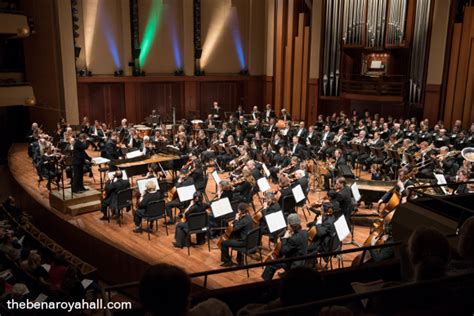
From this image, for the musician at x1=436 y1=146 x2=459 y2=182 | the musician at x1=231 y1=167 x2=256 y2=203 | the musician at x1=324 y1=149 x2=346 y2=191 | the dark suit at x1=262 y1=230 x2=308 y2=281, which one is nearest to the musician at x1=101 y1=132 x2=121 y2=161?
the musician at x1=231 y1=167 x2=256 y2=203

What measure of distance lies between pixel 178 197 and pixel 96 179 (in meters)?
4.85

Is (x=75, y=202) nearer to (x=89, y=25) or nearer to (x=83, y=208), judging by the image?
(x=83, y=208)

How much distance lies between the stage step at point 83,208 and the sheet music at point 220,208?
4117 mm

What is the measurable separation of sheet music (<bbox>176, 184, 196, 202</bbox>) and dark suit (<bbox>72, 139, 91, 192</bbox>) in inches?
122

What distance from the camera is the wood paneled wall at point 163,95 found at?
67.1ft

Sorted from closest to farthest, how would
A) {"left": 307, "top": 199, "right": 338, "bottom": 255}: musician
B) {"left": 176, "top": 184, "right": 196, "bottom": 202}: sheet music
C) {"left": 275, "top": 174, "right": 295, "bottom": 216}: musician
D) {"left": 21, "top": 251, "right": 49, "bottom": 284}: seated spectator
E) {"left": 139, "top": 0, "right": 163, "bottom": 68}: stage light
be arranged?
{"left": 21, "top": 251, "right": 49, "bottom": 284}: seated spectator
{"left": 307, "top": 199, "right": 338, "bottom": 255}: musician
{"left": 275, "top": 174, "right": 295, "bottom": 216}: musician
{"left": 176, "top": 184, "right": 196, "bottom": 202}: sheet music
{"left": 139, "top": 0, "right": 163, "bottom": 68}: stage light

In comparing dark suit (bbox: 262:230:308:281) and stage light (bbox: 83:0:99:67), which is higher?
stage light (bbox: 83:0:99:67)

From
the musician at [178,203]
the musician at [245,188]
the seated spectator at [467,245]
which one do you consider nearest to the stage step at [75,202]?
the musician at [178,203]

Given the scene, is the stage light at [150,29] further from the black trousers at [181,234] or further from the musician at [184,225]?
the black trousers at [181,234]

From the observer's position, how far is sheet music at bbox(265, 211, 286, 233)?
773 centimetres

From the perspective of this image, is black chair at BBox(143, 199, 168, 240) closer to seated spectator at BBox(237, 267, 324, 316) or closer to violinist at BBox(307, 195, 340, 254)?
violinist at BBox(307, 195, 340, 254)

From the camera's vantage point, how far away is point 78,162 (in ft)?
36.9

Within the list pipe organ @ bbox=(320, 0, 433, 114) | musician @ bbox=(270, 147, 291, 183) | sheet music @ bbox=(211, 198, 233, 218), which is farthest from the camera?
pipe organ @ bbox=(320, 0, 433, 114)

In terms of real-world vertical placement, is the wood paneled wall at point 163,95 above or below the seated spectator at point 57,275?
above
